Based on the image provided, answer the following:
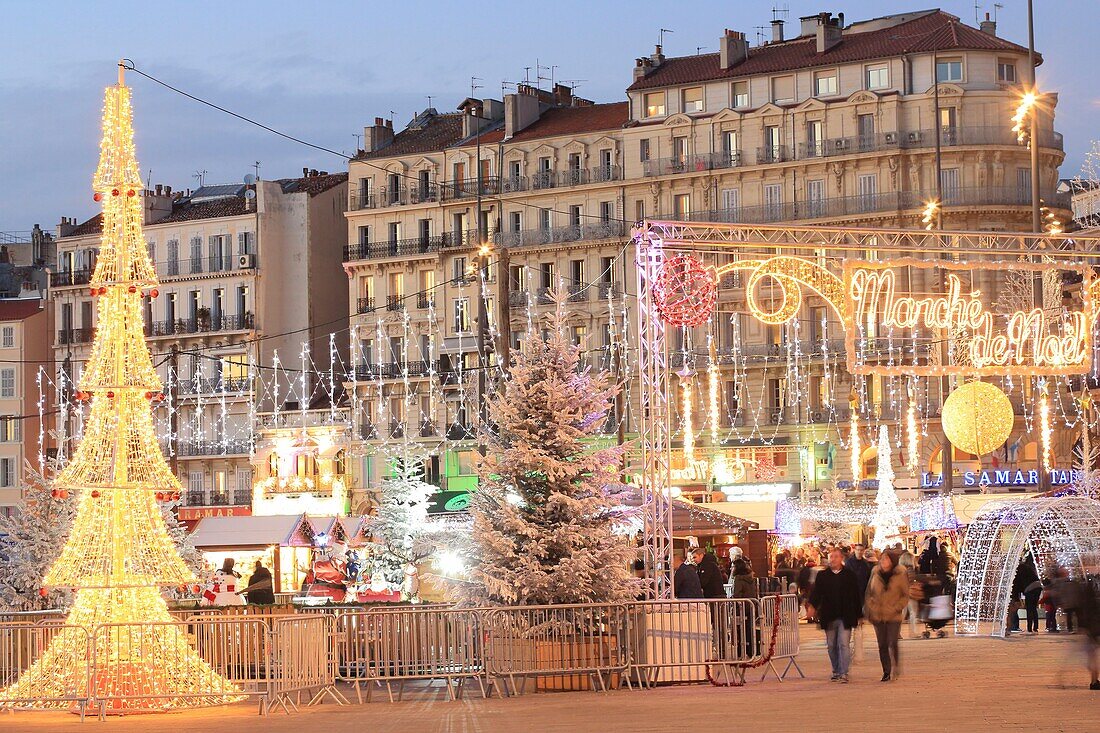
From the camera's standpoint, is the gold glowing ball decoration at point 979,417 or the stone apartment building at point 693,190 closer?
the gold glowing ball decoration at point 979,417

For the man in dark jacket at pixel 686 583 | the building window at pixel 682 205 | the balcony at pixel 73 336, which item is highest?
the building window at pixel 682 205

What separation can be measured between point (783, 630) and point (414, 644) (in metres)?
4.71

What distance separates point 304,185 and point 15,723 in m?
63.3

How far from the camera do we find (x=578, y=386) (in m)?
22.3

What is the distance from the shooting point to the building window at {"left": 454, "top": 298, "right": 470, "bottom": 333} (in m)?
73.8

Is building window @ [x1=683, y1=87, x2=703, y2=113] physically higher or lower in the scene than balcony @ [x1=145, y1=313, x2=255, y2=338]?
higher

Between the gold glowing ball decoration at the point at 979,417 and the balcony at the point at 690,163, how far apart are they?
41.7 metres

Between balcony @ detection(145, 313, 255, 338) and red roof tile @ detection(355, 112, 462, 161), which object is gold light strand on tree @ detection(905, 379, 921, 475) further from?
balcony @ detection(145, 313, 255, 338)

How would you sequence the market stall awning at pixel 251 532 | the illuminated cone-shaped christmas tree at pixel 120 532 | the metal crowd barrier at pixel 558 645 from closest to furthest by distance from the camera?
1. the illuminated cone-shaped christmas tree at pixel 120 532
2. the metal crowd barrier at pixel 558 645
3. the market stall awning at pixel 251 532

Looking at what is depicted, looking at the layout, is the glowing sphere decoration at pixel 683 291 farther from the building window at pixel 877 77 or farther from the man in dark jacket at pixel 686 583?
the building window at pixel 877 77

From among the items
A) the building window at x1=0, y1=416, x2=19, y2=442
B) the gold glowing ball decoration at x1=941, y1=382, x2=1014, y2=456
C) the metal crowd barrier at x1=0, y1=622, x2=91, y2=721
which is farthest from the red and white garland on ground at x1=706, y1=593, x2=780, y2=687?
the building window at x1=0, y1=416, x2=19, y2=442

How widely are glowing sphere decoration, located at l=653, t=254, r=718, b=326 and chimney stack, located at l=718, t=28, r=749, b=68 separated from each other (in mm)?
46442

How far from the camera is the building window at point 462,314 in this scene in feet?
242

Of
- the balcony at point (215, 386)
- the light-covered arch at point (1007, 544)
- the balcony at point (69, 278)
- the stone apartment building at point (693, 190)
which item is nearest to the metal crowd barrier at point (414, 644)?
the light-covered arch at point (1007, 544)
